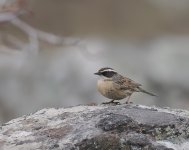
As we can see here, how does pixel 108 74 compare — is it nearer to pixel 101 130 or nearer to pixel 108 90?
pixel 108 90

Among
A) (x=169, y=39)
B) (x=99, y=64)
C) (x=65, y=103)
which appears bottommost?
(x=65, y=103)

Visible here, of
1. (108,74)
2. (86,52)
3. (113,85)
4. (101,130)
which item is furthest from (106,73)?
(86,52)

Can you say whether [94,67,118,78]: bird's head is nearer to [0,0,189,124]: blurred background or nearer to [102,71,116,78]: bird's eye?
[102,71,116,78]: bird's eye

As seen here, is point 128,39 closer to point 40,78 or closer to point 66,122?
point 40,78

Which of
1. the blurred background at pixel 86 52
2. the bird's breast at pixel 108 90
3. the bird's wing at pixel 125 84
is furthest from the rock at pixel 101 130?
the blurred background at pixel 86 52

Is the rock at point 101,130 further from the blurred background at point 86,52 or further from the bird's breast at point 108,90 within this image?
the blurred background at point 86,52

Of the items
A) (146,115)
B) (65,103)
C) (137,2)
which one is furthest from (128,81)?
(137,2)
